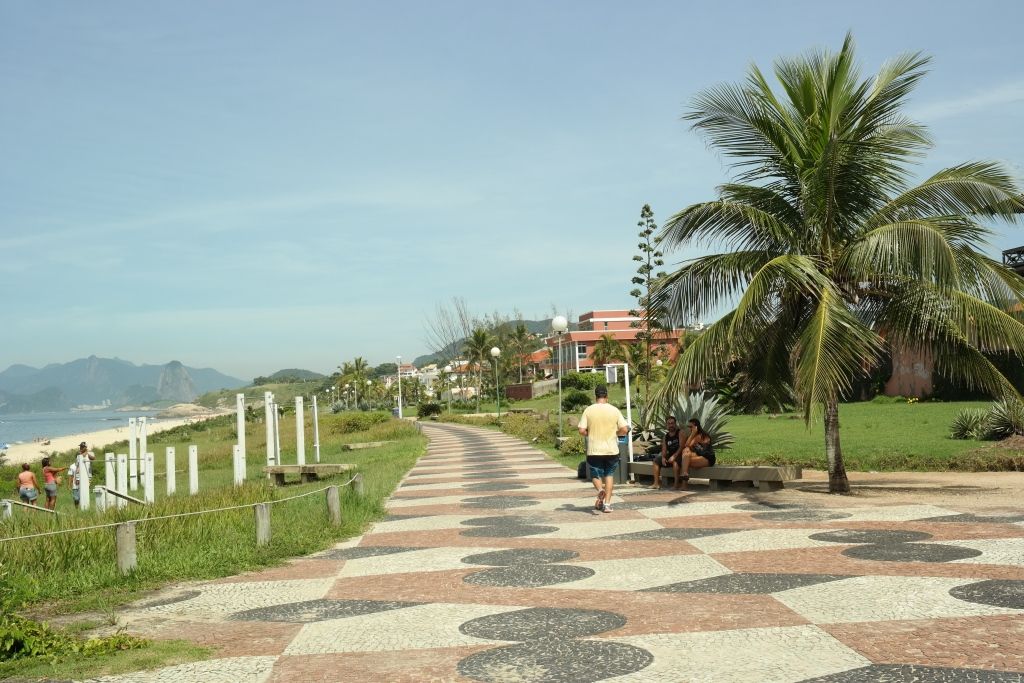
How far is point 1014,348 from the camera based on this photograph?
12.0 meters

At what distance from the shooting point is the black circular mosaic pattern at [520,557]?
28.0 ft

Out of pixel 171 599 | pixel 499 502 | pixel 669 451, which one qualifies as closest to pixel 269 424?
pixel 499 502

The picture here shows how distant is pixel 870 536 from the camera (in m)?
9.05

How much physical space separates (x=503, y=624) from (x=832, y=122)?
918 cm

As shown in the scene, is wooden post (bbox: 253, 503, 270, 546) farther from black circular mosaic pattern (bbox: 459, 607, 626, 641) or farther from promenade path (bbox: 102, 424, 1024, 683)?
black circular mosaic pattern (bbox: 459, 607, 626, 641)

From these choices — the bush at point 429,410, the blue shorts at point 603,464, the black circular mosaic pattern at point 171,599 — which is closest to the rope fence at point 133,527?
the black circular mosaic pattern at point 171,599

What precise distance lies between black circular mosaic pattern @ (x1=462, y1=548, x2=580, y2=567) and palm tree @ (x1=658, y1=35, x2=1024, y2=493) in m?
4.21

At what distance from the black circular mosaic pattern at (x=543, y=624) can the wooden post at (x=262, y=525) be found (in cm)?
394

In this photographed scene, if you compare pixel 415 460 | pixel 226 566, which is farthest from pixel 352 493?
pixel 415 460

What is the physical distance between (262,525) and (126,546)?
61.9 inches

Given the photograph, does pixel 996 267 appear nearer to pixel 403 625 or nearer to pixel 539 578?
pixel 539 578


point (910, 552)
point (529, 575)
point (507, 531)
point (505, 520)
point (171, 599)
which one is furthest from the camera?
point (505, 520)

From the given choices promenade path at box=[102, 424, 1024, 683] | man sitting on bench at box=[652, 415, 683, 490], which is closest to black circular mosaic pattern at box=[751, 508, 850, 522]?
promenade path at box=[102, 424, 1024, 683]

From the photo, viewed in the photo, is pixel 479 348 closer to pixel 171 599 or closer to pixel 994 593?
pixel 171 599
